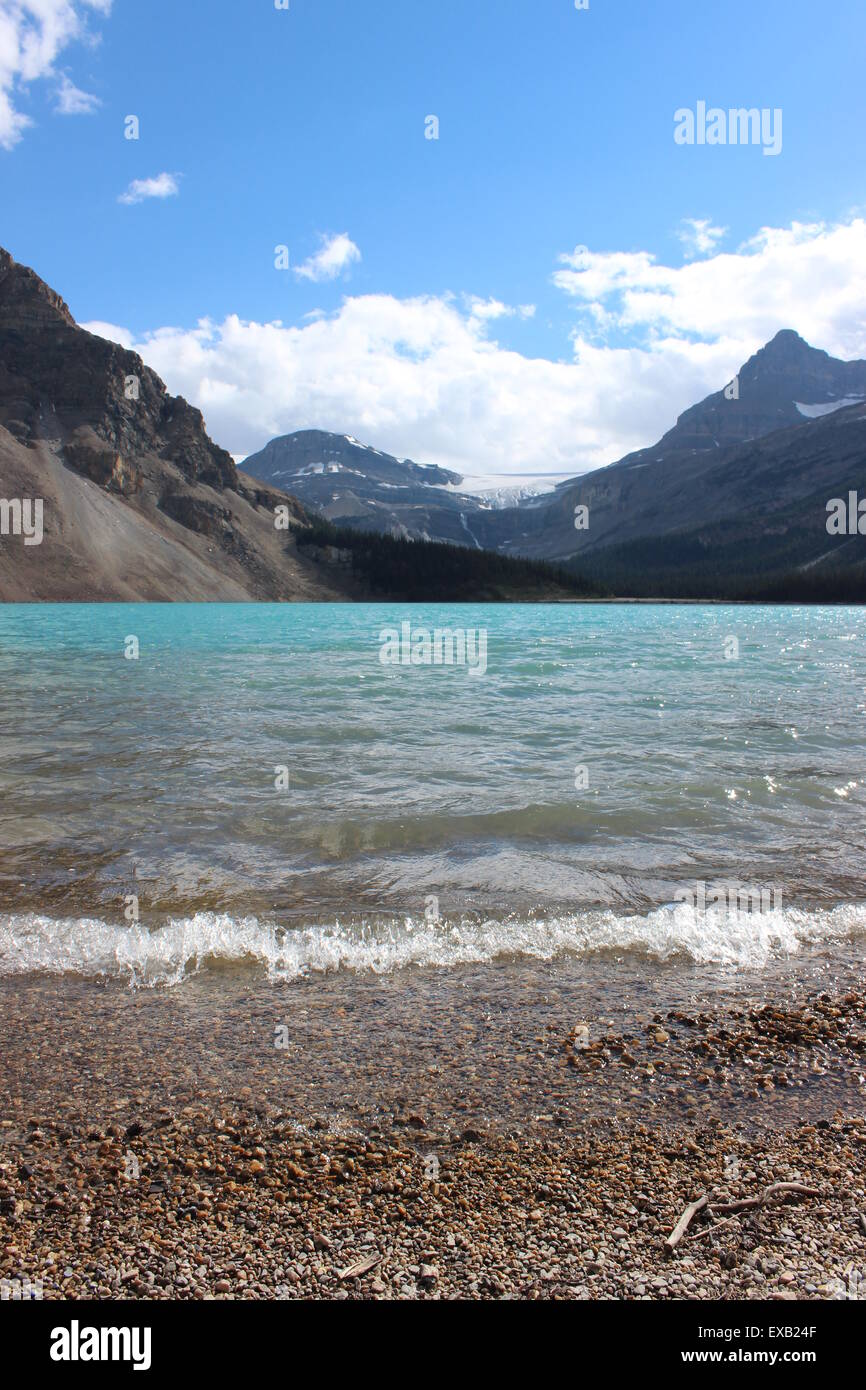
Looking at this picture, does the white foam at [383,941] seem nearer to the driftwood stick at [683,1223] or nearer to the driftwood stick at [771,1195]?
the driftwood stick at [771,1195]

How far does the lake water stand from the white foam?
3 cm

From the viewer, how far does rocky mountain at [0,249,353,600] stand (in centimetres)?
14238

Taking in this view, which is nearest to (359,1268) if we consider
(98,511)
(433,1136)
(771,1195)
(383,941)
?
(433,1136)

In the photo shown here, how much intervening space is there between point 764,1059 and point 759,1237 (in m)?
1.84

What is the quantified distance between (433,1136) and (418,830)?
6.54 m

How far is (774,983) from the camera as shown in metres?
6.36

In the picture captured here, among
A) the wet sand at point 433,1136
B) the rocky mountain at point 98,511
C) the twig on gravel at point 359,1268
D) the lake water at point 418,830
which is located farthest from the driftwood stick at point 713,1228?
the rocky mountain at point 98,511

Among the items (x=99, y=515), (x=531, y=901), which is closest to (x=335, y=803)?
(x=531, y=901)

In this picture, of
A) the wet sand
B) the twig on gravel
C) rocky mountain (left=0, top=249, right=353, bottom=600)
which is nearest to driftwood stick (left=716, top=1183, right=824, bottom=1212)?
the wet sand

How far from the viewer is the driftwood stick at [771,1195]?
11.6 feet

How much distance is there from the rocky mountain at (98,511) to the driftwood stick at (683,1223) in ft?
493

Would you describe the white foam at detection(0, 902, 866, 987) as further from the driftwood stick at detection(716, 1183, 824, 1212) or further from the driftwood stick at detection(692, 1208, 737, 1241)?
the driftwood stick at detection(692, 1208, 737, 1241)

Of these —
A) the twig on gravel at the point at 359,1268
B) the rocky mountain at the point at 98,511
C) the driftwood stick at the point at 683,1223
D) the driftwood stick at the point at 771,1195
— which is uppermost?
the rocky mountain at the point at 98,511

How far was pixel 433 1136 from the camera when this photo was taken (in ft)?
13.7
